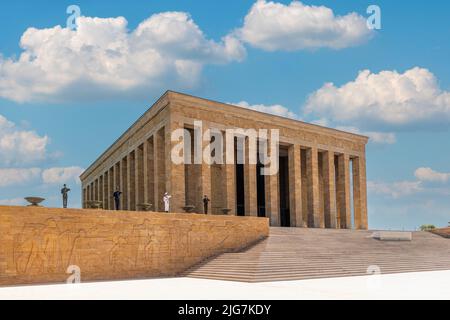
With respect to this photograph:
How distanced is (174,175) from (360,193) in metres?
17.6

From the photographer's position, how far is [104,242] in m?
18.7

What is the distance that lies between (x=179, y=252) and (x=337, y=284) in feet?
24.9

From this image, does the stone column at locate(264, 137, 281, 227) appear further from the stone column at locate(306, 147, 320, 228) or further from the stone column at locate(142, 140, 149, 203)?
the stone column at locate(142, 140, 149, 203)

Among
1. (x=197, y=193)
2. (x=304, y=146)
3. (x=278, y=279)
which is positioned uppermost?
(x=304, y=146)

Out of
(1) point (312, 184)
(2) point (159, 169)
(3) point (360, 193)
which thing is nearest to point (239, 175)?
(1) point (312, 184)

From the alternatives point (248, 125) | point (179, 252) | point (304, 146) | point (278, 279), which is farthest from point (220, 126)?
point (278, 279)

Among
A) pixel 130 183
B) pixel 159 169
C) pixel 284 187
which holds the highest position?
pixel 159 169

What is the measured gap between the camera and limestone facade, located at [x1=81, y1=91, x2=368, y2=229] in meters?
28.3

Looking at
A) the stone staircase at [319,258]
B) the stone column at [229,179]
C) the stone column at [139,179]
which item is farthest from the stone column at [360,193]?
the stone column at [139,179]

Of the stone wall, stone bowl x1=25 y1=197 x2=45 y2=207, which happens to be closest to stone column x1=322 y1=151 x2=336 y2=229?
the stone wall

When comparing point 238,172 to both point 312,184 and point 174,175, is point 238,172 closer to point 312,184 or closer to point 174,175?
point 312,184

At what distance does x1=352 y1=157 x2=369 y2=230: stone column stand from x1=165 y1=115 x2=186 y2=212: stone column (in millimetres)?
16960
